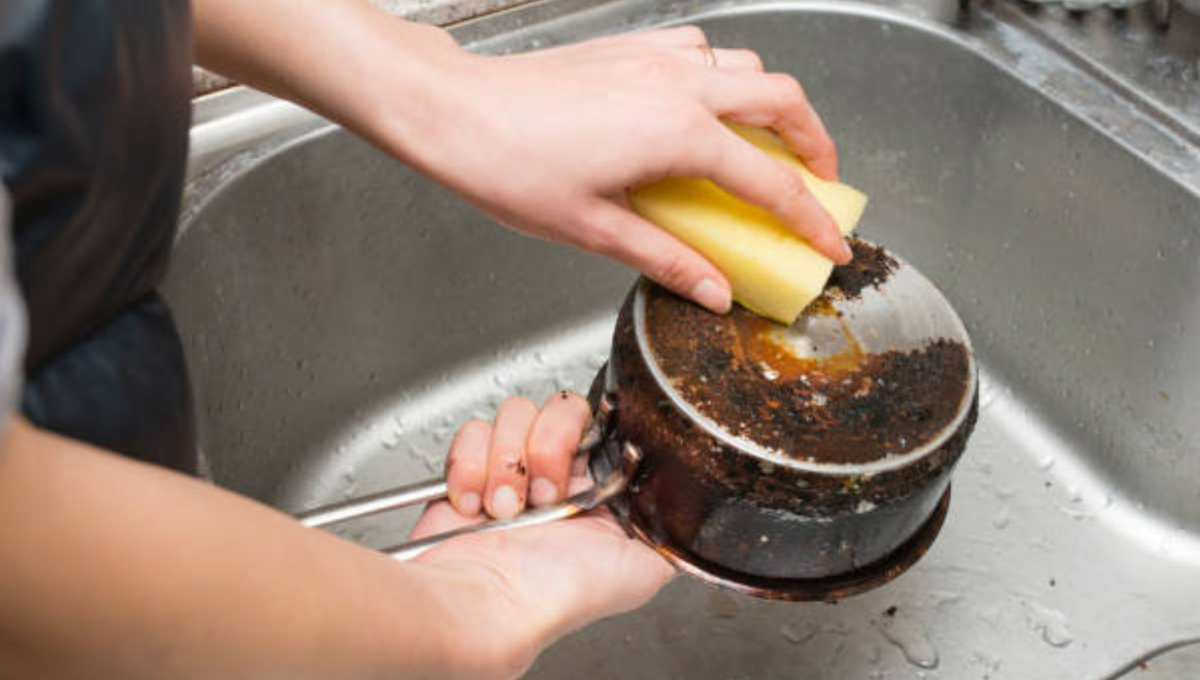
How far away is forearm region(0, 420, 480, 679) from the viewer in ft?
1.09

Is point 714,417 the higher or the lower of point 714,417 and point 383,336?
the higher

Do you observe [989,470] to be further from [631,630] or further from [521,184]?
[521,184]

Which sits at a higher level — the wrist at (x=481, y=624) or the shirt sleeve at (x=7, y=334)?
the shirt sleeve at (x=7, y=334)

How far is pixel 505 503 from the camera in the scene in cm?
78

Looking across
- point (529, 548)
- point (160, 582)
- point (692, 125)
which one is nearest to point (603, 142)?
point (692, 125)

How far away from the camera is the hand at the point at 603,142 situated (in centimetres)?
67

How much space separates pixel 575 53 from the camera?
75cm

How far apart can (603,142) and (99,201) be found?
0.97 ft

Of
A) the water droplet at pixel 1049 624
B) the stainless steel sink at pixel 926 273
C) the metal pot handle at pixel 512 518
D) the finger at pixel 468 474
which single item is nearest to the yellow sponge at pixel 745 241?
the metal pot handle at pixel 512 518

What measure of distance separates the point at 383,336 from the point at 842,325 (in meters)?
0.55

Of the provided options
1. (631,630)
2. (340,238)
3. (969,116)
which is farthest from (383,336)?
(969,116)

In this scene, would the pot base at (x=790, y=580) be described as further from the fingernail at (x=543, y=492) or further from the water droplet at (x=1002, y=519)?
the water droplet at (x=1002, y=519)

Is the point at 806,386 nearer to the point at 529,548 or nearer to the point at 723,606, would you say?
the point at 529,548

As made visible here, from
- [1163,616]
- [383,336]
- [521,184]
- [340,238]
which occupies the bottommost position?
[1163,616]
